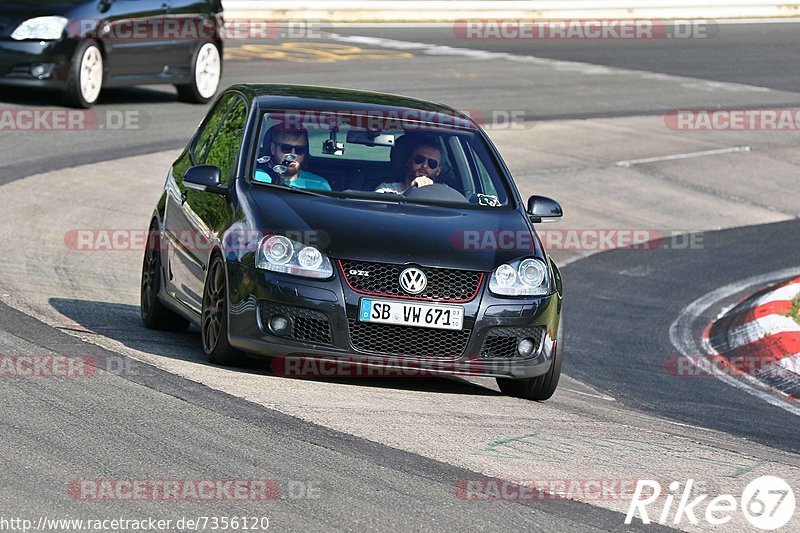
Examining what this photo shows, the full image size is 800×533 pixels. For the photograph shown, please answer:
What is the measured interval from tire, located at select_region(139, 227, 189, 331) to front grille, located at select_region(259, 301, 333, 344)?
1731 mm

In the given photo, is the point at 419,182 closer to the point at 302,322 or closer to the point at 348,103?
the point at 348,103

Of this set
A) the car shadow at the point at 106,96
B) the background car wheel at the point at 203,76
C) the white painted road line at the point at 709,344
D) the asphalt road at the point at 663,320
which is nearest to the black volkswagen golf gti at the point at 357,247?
the asphalt road at the point at 663,320

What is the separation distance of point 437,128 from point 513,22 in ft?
85.3

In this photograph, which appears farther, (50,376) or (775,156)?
(775,156)

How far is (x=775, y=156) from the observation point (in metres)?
20.4

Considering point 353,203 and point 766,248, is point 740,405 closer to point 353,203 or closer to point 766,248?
point 353,203

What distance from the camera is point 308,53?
26.7 meters

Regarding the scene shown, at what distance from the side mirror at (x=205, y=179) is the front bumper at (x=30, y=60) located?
931 cm

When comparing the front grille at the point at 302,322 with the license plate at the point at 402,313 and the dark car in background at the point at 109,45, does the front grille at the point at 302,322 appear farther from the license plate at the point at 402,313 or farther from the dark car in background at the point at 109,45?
the dark car in background at the point at 109,45

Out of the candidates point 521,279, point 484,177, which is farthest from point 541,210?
point 521,279

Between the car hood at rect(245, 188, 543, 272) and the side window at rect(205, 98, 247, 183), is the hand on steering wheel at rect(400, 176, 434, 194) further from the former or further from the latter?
the side window at rect(205, 98, 247, 183)

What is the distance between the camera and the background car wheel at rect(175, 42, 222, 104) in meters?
20.0

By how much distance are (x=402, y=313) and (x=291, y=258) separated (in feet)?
2.05

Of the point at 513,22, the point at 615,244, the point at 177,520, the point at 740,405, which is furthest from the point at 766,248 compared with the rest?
the point at 513,22
